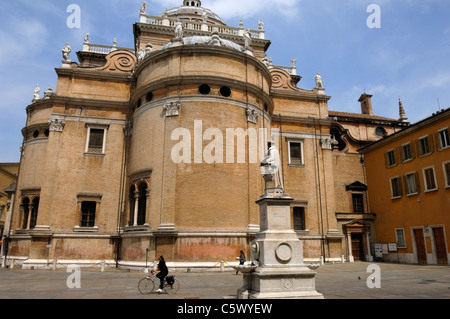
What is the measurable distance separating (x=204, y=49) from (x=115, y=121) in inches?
338

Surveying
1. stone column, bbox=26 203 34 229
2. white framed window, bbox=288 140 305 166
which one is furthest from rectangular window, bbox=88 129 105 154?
white framed window, bbox=288 140 305 166

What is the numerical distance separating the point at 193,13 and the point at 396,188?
29791mm

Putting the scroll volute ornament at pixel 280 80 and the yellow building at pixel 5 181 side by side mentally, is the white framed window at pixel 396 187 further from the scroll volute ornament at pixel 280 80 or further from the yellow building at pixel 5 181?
the yellow building at pixel 5 181

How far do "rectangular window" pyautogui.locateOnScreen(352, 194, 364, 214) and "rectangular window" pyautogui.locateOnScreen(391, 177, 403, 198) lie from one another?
11.0 ft

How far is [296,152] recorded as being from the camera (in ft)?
90.4

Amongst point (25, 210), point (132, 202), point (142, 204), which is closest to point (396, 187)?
point (142, 204)

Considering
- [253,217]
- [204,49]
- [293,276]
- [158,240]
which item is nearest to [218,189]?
[253,217]

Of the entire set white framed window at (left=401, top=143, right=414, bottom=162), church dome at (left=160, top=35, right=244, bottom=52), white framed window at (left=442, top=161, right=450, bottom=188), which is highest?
church dome at (left=160, top=35, right=244, bottom=52)

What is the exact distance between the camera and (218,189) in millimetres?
20328

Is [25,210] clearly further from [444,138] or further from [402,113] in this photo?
[402,113]

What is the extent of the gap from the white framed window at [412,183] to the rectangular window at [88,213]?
2291 cm

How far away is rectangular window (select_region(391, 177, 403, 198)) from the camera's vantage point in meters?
26.2

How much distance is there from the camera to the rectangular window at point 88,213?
23281 millimetres

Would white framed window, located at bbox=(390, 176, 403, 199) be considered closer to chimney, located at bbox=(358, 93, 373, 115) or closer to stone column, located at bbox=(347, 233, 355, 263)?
stone column, located at bbox=(347, 233, 355, 263)
